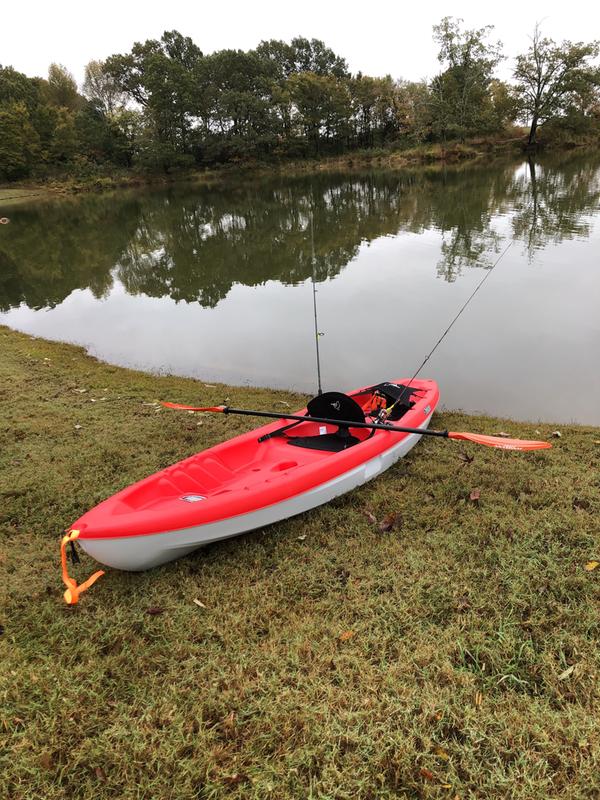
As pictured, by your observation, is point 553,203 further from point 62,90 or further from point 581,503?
point 62,90

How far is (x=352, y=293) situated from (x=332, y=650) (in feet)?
30.8

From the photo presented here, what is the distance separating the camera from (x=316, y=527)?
13.4 feet

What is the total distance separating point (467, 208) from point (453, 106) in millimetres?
34617

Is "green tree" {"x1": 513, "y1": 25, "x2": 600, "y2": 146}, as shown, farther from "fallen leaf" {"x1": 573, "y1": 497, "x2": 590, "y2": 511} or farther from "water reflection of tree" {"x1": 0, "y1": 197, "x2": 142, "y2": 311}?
"fallen leaf" {"x1": 573, "y1": 497, "x2": 590, "y2": 511}

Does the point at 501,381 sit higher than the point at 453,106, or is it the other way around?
the point at 453,106

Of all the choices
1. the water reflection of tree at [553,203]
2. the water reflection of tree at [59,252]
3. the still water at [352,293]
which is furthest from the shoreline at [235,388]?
the water reflection of tree at [553,203]

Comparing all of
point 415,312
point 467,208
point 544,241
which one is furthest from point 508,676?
point 467,208

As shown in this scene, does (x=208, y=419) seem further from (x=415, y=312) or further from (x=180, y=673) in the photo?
(x=415, y=312)

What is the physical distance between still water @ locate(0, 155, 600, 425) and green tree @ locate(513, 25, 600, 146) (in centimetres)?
2798

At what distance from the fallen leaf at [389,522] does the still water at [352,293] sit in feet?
10.3

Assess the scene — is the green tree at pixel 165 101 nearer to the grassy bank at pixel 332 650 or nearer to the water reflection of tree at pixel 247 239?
the water reflection of tree at pixel 247 239

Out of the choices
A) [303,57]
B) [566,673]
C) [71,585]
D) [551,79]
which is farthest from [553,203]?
[303,57]

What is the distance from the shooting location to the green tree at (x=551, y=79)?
4200cm

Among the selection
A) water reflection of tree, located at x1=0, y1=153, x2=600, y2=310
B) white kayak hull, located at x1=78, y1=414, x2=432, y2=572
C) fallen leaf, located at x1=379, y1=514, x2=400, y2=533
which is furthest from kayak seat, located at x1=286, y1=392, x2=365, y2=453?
water reflection of tree, located at x1=0, y1=153, x2=600, y2=310
